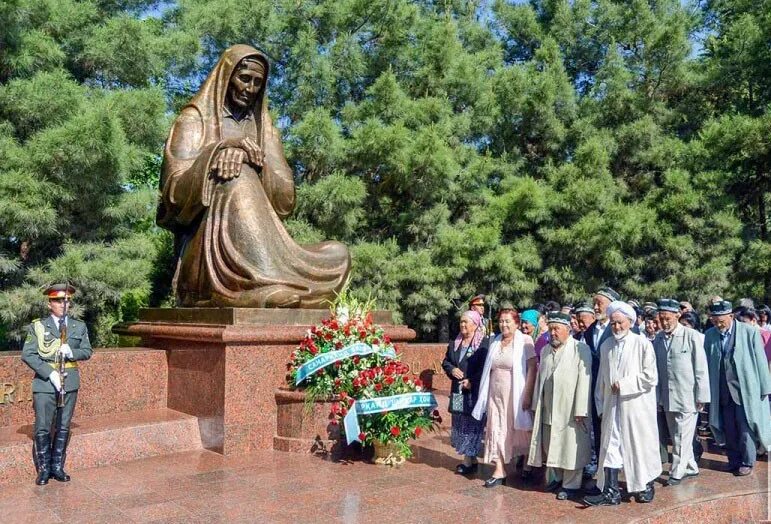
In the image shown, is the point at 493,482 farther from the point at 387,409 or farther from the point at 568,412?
the point at 387,409

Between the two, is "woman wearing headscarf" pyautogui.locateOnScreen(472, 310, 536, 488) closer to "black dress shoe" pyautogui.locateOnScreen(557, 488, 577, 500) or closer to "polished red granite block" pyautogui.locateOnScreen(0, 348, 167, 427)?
"black dress shoe" pyautogui.locateOnScreen(557, 488, 577, 500)

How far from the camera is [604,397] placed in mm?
5340

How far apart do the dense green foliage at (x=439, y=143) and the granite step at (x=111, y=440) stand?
5.43 m

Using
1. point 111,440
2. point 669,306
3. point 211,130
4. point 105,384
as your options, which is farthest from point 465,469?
point 211,130

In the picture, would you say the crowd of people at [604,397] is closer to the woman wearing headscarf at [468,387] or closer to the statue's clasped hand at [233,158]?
the woman wearing headscarf at [468,387]

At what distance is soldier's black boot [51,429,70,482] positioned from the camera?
541 cm

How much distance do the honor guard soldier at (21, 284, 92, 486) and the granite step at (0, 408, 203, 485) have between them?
189 millimetres

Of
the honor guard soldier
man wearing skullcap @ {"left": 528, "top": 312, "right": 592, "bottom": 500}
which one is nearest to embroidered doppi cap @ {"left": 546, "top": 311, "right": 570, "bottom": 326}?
man wearing skullcap @ {"left": 528, "top": 312, "right": 592, "bottom": 500}

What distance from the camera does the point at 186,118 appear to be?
7586 millimetres

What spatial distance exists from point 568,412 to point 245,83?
15.6ft

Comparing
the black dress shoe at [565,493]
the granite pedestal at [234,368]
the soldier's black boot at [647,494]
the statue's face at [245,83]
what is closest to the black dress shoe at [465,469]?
the black dress shoe at [565,493]

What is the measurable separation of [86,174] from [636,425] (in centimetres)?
904

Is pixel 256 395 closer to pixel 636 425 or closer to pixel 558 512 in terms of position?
pixel 558 512

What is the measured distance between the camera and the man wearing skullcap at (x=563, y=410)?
526cm
